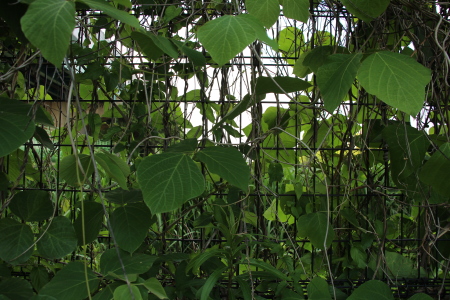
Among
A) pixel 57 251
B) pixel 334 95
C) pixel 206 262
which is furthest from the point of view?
pixel 206 262

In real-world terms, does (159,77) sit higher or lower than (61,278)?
higher

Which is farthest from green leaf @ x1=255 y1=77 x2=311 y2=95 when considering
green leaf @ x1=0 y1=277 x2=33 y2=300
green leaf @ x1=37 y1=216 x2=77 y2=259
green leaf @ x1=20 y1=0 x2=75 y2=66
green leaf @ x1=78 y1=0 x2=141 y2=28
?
green leaf @ x1=0 y1=277 x2=33 y2=300

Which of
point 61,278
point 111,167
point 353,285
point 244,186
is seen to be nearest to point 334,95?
point 244,186

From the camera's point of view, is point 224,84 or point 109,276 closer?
point 109,276

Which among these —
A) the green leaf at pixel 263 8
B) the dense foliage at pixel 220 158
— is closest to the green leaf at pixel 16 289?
the dense foliage at pixel 220 158

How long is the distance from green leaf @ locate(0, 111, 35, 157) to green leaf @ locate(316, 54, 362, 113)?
63 centimetres

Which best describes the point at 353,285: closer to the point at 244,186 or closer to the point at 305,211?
the point at 305,211

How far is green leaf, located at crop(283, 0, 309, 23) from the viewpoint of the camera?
42.5 inches

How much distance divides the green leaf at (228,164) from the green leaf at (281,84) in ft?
0.63

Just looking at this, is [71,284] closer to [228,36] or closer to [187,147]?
[187,147]

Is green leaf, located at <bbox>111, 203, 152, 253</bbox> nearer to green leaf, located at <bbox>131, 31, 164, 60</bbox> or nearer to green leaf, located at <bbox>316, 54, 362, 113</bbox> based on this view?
green leaf, located at <bbox>131, 31, 164, 60</bbox>

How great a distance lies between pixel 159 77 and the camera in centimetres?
157

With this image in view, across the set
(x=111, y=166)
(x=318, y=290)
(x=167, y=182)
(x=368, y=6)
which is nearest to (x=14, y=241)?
(x=111, y=166)

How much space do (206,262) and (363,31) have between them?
96 cm
